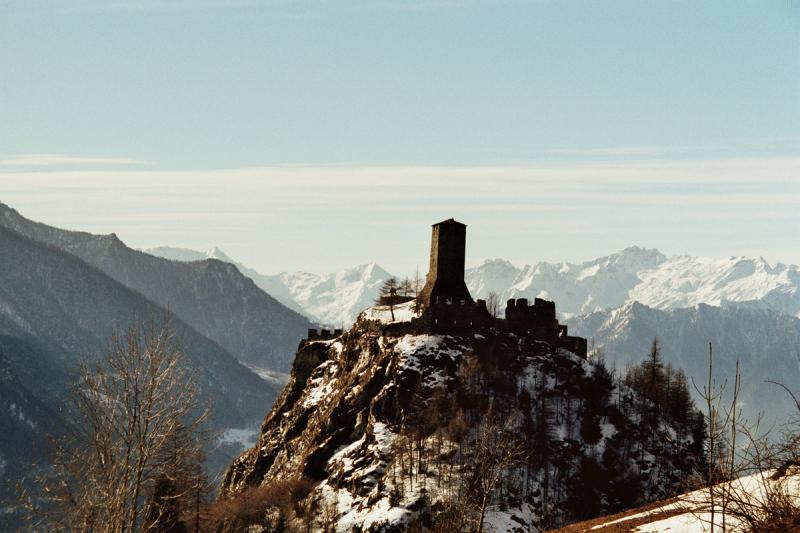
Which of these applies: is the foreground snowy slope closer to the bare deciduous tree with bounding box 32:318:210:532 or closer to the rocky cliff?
the bare deciduous tree with bounding box 32:318:210:532

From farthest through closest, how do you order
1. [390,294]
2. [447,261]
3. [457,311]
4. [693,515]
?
[390,294], [447,261], [457,311], [693,515]

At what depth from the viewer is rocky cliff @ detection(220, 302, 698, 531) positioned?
11819cm

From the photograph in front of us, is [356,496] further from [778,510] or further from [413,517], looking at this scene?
[778,510]

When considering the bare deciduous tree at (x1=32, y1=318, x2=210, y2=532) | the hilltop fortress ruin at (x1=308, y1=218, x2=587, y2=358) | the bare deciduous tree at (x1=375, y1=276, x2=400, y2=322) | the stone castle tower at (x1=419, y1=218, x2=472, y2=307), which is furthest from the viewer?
the bare deciduous tree at (x1=375, y1=276, x2=400, y2=322)

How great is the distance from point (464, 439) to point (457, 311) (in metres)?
26.7

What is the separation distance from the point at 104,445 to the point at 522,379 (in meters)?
108

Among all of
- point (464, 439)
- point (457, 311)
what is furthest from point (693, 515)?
point (457, 311)

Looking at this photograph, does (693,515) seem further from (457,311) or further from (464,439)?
(457,311)

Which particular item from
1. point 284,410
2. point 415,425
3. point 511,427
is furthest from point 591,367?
point 284,410

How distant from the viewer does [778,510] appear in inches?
1259

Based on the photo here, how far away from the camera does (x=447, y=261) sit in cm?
15425

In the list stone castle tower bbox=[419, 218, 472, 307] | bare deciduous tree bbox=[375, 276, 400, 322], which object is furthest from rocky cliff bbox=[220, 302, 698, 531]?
bare deciduous tree bbox=[375, 276, 400, 322]

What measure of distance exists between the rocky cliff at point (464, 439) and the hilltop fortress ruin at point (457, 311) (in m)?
2.22

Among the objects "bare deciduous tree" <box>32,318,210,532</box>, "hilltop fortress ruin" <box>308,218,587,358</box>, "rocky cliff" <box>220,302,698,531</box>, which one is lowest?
"rocky cliff" <box>220,302,698,531</box>
